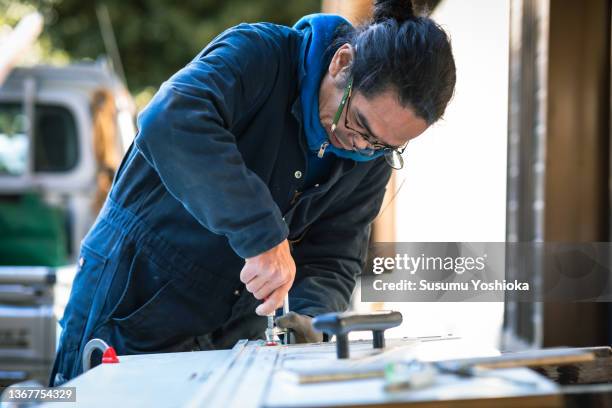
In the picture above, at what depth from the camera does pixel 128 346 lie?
189 centimetres

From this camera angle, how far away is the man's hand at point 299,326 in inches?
68.1

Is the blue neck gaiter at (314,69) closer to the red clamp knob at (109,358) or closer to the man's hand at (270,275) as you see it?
the man's hand at (270,275)

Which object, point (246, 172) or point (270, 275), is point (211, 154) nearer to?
point (246, 172)

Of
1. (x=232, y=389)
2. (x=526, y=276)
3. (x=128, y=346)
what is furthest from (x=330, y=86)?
(x=526, y=276)

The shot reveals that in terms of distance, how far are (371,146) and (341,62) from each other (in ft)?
0.70

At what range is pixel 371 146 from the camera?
188 cm

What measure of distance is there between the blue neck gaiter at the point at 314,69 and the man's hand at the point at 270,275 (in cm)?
36

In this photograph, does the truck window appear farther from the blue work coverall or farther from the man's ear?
the man's ear

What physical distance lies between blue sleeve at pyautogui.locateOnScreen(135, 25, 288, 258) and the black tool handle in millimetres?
275

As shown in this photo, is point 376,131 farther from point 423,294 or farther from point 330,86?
point 423,294

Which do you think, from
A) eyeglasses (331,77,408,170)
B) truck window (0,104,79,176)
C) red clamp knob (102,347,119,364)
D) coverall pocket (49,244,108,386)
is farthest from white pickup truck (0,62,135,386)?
red clamp knob (102,347,119,364)

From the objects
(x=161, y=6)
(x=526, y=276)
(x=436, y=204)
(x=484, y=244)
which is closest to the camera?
(x=484, y=244)

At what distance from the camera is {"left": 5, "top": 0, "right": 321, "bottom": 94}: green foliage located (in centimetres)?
1239

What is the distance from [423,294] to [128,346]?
1058mm
